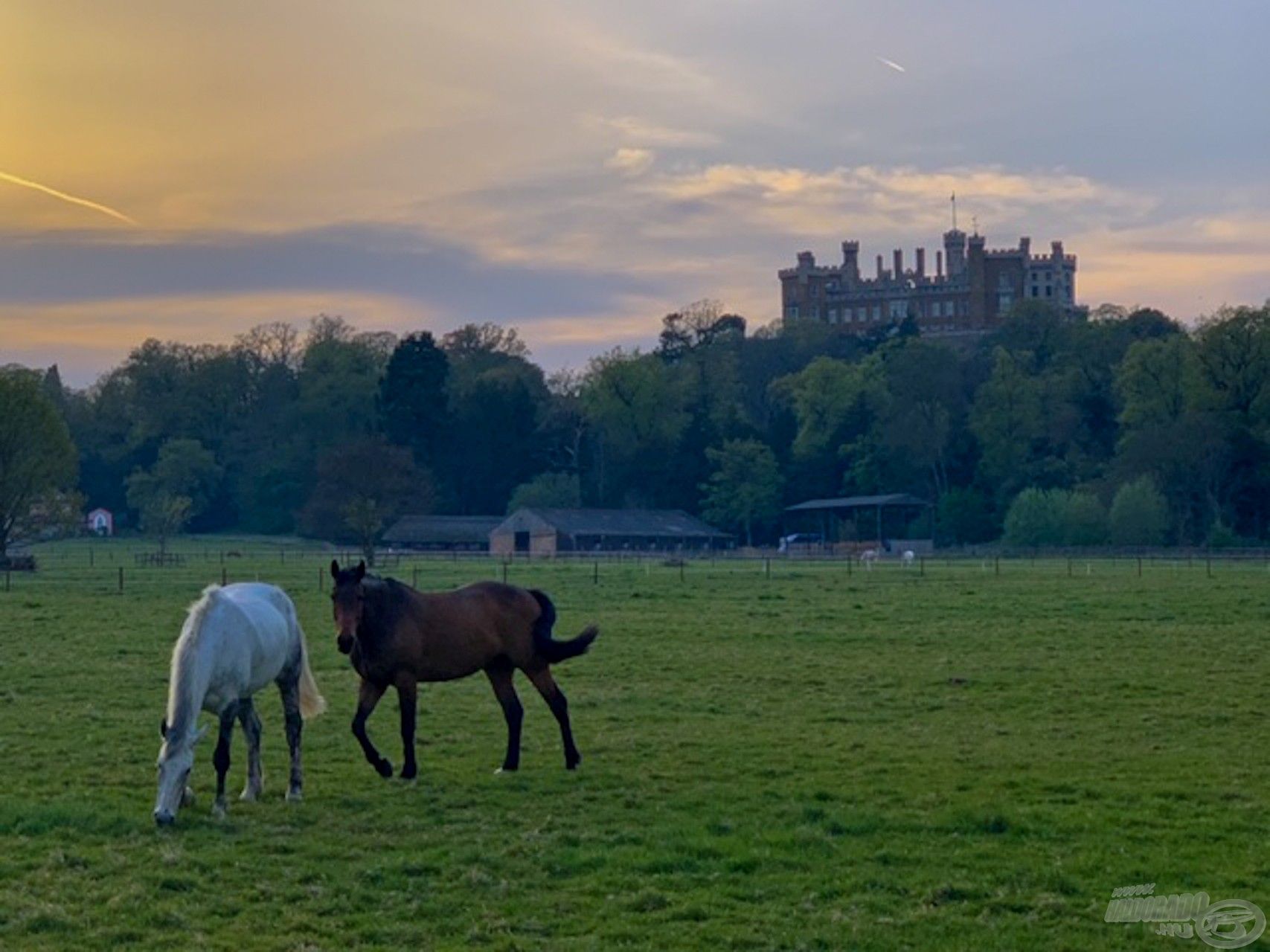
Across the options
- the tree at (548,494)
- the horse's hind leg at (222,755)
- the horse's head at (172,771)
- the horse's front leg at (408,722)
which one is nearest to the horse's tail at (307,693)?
the horse's front leg at (408,722)

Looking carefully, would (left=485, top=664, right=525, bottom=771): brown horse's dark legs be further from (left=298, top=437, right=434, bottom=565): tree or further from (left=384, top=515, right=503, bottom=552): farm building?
(left=384, top=515, right=503, bottom=552): farm building

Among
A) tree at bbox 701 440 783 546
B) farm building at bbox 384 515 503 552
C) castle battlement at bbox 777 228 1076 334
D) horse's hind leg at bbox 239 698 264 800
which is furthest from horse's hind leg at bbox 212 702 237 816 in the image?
castle battlement at bbox 777 228 1076 334

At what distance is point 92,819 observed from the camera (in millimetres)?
11250

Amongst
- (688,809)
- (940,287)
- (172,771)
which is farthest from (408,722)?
(940,287)

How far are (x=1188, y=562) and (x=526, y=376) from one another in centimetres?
6486

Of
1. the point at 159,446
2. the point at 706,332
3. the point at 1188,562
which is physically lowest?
the point at 1188,562

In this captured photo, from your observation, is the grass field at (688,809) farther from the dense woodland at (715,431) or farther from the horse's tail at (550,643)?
the dense woodland at (715,431)

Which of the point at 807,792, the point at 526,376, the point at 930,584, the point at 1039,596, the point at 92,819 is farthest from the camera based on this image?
the point at 526,376

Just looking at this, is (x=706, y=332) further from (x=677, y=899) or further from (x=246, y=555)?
(x=677, y=899)

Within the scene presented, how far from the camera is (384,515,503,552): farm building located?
98.4 metres

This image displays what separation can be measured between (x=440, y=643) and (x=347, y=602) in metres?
1.12

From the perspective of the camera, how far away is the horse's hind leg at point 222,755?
38.1 feet

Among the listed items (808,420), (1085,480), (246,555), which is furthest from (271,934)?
(808,420)

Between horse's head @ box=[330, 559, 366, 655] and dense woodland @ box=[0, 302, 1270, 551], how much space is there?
69002 mm
